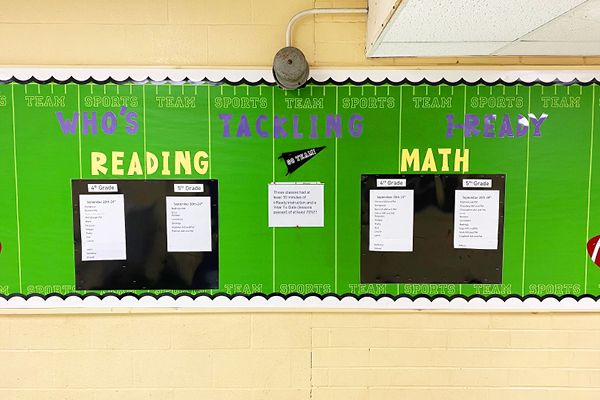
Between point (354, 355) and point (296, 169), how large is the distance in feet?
2.79

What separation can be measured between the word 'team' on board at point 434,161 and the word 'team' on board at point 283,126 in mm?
235

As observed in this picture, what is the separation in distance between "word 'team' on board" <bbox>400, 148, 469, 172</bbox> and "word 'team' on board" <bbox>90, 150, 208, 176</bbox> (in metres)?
0.85

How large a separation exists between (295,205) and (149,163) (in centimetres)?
63

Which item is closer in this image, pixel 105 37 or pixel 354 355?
pixel 105 37

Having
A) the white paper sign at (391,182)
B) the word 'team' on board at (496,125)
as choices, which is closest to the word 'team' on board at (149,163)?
the white paper sign at (391,182)

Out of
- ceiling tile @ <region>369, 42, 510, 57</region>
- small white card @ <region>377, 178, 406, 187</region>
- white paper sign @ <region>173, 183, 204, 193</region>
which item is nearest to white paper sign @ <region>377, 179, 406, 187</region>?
small white card @ <region>377, 178, 406, 187</region>

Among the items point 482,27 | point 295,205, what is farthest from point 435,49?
point 295,205

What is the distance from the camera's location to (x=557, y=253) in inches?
67.3

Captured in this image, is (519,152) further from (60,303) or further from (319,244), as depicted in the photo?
(60,303)

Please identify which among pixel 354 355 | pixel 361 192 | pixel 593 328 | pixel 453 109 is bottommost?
pixel 354 355

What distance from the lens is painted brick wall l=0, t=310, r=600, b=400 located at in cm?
173

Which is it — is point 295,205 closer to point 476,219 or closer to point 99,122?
point 476,219

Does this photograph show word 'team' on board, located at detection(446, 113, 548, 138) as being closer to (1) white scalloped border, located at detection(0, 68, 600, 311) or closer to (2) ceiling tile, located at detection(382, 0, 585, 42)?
(1) white scalloped border, located at detection(0, 68, 600, 311)

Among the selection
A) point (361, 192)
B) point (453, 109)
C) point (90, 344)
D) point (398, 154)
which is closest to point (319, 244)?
point (361, 192)
